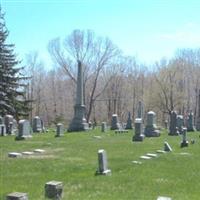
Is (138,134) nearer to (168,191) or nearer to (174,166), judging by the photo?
(174,166)

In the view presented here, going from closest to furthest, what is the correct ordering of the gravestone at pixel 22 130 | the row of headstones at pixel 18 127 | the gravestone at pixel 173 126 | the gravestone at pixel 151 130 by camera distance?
the gravestone at pixel 22 130 < the row of headstones at pixel 18 127 < the gravestone at pixel 151 130 < the gravestone at pixel 173 126

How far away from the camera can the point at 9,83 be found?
43.8m

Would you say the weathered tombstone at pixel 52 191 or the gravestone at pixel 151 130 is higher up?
the gravestone at pixel 151 130

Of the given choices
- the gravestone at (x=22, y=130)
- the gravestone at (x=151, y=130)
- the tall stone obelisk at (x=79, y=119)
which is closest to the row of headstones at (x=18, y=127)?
the gravestone at (x=22, y=130)

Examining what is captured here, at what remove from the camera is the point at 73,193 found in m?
9.65

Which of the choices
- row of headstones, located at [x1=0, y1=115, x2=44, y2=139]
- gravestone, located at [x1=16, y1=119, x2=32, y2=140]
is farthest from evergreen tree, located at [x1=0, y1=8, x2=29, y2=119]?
gravestone, located at [x1=16, y1=119, x2=32, y2=140]

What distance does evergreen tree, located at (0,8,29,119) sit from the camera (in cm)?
4319

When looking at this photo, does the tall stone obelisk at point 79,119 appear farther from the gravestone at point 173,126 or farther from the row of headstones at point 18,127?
the gravestone at point 173,126

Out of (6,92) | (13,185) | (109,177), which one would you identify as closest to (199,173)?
(109,177)

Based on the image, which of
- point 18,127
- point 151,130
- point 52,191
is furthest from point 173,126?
point 52,191

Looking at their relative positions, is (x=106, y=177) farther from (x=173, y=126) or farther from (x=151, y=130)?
(x=173, y=126)

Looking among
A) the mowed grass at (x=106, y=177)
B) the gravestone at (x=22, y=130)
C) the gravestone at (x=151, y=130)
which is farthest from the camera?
the gravestone at (x=151, y=130)

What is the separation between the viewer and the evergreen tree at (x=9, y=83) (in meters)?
43.2

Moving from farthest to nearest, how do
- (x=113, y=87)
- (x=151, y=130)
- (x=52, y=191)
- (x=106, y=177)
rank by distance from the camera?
(x=113, y=87) < (x=151, y=130) < (x=106, y=177) < (x=52, y=191)
